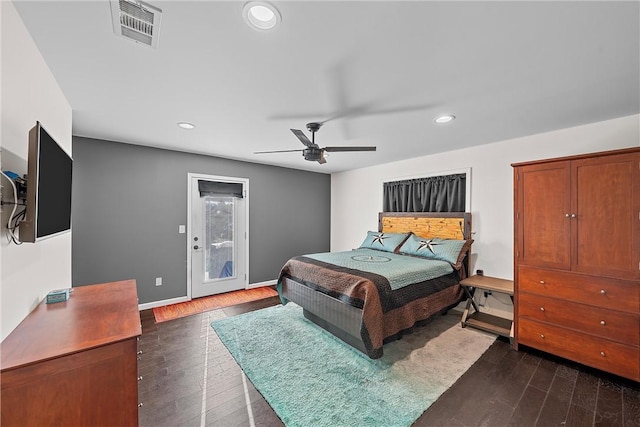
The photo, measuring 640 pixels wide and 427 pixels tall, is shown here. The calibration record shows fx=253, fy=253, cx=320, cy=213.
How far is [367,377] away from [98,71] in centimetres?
312

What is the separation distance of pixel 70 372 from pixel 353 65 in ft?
7.19

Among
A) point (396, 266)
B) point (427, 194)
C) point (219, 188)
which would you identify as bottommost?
point (396, 266)

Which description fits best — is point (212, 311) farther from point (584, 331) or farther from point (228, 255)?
point (584, 331)

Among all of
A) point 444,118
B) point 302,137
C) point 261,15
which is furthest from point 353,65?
point 444,118

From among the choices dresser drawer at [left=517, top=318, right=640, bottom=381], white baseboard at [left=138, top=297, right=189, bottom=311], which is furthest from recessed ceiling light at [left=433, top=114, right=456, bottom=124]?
white baseboard at [left=138, top=297, right=189, bottom=311]

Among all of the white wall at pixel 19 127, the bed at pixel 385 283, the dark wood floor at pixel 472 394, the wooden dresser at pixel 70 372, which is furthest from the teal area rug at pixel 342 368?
the white wall at pixel 19 127

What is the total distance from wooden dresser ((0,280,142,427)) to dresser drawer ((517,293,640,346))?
129 inches

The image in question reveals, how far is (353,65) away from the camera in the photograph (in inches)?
66.8

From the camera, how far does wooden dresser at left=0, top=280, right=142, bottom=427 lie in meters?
0.97

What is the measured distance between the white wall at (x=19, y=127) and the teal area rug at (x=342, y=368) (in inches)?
62.8

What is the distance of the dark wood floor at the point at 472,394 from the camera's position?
1.74 m

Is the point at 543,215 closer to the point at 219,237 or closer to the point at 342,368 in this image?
the point at 342,368

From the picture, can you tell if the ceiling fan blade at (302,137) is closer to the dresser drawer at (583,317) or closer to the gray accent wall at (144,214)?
the gray accent wall at (144,214)

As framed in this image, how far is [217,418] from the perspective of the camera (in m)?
1.75
